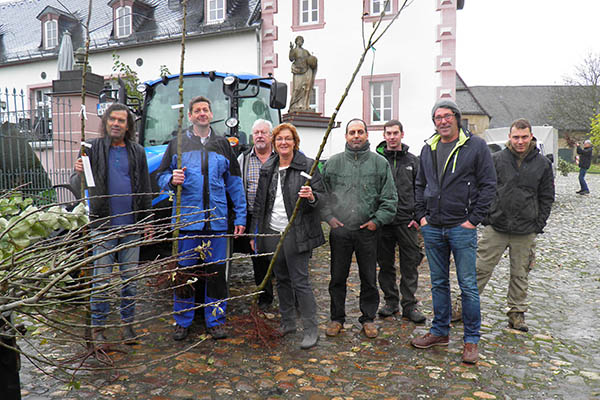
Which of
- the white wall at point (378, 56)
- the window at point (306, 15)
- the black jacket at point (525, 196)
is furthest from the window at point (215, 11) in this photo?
the black jacket at point (525, 196)

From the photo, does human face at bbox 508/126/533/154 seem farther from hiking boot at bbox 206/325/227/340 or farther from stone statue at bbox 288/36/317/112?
stone statue at bbox 288/36/317/112

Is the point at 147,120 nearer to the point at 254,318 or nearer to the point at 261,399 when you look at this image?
the point at 254,318

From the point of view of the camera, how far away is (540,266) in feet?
Answer: 26.2

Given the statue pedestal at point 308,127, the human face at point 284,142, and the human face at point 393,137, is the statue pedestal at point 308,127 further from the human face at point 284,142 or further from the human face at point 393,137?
the human face at point 284,142

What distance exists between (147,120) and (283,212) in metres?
2.81

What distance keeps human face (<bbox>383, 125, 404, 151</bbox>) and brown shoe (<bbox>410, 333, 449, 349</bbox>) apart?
77.2 inches

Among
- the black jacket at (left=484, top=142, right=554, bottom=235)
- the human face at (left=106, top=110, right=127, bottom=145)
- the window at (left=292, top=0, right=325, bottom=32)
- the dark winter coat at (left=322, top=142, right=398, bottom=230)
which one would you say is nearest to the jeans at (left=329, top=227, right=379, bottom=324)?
the dark winter coat at (left=322, top=142, right=398, bottom=230)

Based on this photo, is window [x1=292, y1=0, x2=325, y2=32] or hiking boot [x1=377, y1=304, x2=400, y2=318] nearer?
hiking boot [x1=377, y1=304, x2=400, y2=318]

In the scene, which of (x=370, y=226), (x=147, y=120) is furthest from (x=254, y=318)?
(x=147, y=120)

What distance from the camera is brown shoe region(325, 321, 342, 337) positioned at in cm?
456

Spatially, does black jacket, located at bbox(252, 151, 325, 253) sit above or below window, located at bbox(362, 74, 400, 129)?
below

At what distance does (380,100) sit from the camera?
1736 centimetres

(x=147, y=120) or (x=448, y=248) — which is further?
(x=147, y=120)

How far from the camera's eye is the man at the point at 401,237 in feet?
16.7
